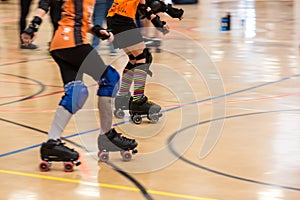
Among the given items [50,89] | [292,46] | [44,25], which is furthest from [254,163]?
[44,25]

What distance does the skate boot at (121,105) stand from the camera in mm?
7332

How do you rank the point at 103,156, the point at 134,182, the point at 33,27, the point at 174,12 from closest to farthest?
the point at 134,182 → the point at 33,27 → the point at 103,156 → the point at 174,12

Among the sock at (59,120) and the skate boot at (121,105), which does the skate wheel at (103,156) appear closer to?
the sock at (59,120)

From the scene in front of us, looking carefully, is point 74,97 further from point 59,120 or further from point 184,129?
point 184,129

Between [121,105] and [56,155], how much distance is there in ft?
6.47

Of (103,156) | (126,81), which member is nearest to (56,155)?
(103,156)

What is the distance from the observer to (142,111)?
712cm

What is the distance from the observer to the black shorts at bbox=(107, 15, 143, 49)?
7109 millimetres

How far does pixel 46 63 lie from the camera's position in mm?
10641

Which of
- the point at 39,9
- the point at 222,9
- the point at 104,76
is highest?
the point at 39,9

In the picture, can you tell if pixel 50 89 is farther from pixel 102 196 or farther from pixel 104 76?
pixel 102 196

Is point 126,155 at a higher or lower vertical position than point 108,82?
lower

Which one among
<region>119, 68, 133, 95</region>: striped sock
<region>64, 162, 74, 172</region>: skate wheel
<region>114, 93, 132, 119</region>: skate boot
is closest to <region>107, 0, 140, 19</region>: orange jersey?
<region>119, 68, 133, 95</region>: striped sock

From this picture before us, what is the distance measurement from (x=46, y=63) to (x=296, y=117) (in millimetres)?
4686
